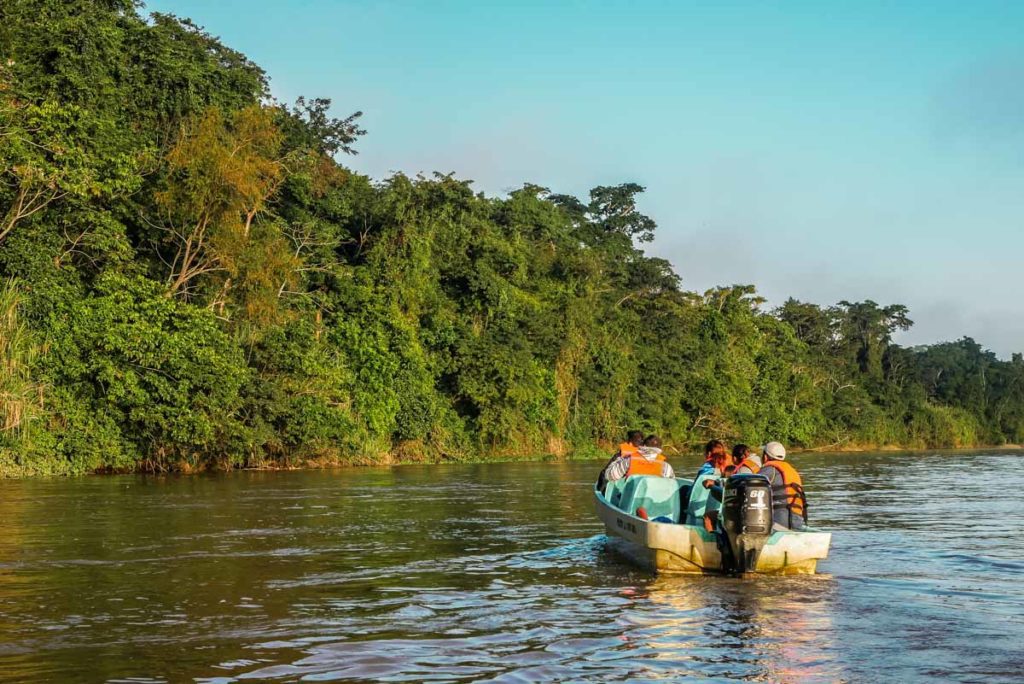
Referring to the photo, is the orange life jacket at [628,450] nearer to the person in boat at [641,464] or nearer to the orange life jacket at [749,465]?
the person in boat at [641,464]

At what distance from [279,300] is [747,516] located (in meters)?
26.7

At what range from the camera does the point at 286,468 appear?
1353 inches

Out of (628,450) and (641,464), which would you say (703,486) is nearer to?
(641,464)

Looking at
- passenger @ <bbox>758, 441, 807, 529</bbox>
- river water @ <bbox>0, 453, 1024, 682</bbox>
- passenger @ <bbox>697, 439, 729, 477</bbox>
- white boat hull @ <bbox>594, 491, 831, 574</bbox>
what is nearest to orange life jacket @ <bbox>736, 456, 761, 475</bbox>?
passenger @ <bbox>758, 441, 807, 529</bbox>

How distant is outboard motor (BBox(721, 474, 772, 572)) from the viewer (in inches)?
439

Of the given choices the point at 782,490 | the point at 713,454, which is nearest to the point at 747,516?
the point at 782,490

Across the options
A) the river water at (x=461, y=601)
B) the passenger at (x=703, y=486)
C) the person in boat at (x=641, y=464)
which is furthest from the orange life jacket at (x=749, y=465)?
the person in boat at (x=641, y=464)

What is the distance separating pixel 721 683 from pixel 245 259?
26.3 m

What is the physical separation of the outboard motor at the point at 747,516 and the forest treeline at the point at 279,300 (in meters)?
19.6

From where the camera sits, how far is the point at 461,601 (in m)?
10.2

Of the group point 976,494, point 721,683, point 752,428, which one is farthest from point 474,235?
point 721,683

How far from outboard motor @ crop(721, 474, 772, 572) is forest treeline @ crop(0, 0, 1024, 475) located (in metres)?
19.6

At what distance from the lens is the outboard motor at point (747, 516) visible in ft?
36.6

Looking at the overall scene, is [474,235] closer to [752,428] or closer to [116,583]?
[752,428]
